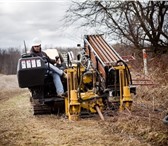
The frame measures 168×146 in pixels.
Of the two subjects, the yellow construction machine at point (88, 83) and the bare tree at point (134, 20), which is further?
the bare tree at point (134, 20)

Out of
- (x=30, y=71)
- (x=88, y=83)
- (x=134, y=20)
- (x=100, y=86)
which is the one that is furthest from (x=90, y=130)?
(x=134, y=20)

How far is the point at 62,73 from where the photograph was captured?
9.98 meters

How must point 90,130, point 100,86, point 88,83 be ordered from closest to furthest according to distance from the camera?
point 90,130 → point 100,86 → point 88,83

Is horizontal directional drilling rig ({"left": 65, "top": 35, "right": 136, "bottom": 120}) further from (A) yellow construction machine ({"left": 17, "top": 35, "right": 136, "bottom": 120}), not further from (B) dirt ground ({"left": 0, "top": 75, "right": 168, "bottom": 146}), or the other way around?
(B) dirt ground ({"left": 0, "top": 75, "right": 168, "bottom": 146})

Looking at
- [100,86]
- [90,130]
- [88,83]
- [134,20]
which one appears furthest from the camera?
[134,20]

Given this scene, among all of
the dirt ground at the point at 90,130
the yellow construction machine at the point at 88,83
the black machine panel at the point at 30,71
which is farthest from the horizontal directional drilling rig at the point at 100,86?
the black machine panel at the point at 30,71

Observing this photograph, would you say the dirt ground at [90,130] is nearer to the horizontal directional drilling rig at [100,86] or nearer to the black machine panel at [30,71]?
the horizontal directional drilling rig at [100,86]

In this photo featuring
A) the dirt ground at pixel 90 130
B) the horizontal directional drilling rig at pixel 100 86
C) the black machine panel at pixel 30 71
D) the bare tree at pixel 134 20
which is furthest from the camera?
the bare tree at pixel 134 20

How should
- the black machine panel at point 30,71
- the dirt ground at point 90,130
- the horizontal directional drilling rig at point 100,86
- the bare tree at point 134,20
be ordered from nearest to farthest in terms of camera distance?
the dirt ground at point 90,130
the horizontal directional drilling rig at point 100,86
the black machine panel at point 30,71
the bare tree at point 134,20

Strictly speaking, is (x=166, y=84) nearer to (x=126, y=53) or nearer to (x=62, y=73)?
(x=62, y=73)

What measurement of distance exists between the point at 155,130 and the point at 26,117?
401cm

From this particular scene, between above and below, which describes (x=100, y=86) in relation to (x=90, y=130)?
above

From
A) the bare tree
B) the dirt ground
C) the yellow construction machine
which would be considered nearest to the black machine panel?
the yellow construction machine

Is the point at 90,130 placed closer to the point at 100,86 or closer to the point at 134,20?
the point at 100,86
